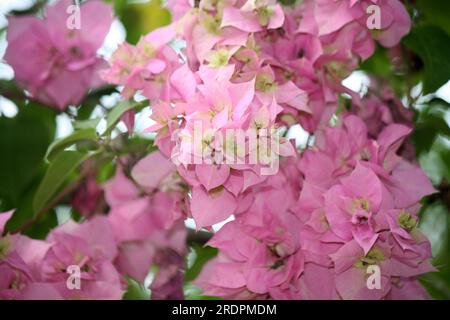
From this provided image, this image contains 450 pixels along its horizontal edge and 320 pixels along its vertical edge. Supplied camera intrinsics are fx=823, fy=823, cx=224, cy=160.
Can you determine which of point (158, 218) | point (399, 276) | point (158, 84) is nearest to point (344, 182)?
point (399, 276)

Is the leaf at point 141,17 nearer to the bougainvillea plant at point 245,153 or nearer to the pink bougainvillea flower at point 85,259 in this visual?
the bougainvillea plant at point 245,153

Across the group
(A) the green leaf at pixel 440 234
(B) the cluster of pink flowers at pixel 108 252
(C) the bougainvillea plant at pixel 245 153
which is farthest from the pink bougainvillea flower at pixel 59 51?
(A) the green leaf at pixel 440 234

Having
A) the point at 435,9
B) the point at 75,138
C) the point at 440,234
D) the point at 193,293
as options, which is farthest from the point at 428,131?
the point at 75,138

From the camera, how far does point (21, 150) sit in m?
1.17

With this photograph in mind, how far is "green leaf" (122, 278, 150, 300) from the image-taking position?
1123mm

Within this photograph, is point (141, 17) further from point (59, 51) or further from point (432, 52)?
point (432, 52)

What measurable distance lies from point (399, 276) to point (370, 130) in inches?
8.6

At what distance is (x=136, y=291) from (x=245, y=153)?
0.51m

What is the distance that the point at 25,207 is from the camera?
117 cm

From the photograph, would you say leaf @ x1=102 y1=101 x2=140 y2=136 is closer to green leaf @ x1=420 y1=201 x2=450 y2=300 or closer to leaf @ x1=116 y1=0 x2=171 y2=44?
leaf @ x1=116 y1=0 x2=171 y2=44

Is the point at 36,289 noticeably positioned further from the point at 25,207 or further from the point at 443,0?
the point at 443,0

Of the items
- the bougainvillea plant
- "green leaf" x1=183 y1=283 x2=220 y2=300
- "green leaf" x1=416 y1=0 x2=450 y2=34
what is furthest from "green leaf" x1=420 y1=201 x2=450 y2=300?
"green leaf" x1=183 y1=283 x2=220 y2=300

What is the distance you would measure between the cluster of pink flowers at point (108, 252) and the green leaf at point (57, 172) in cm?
4

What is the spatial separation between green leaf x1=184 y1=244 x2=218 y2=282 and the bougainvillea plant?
9 centimetres
